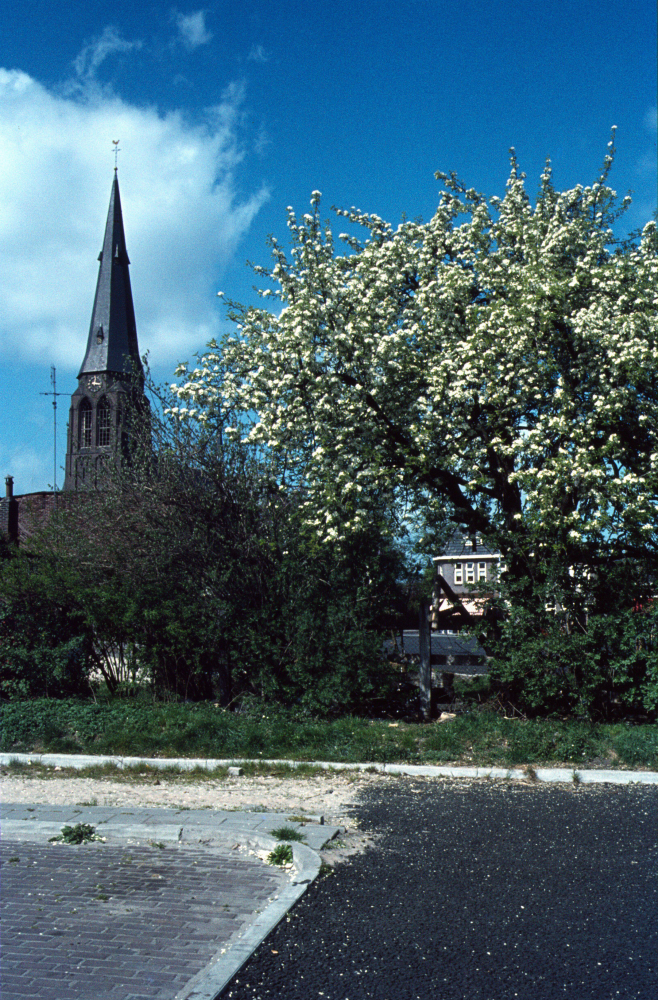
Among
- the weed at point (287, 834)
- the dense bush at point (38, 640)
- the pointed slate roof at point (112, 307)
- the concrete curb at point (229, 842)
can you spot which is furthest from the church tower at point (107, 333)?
the weed at point (287, 834)

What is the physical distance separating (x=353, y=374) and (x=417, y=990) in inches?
355

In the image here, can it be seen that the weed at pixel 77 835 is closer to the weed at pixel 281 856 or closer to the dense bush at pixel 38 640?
the weed at pixel 281 856

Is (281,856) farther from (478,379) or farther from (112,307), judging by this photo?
(112,307)

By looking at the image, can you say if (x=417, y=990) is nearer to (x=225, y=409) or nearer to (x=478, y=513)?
(x=478, y=513)

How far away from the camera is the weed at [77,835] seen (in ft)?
22.5

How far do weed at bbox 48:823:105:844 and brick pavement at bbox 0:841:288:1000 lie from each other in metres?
0.10

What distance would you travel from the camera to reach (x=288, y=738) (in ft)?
33.6

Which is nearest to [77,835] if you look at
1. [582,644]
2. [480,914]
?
[480,914]

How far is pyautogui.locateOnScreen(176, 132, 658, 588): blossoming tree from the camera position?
36.0ft

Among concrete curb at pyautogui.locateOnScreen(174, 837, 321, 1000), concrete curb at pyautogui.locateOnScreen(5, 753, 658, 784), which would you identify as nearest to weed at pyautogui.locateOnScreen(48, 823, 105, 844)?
concrete curb at pyautogui.locateOnScreen(174, 837, 321, 1000)

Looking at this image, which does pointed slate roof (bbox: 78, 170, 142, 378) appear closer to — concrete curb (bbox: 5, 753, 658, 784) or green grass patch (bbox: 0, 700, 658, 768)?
green grass patch (bbox: 0, 700, 658, 768)

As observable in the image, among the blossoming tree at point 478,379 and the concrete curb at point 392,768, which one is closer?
the concrete curb at point 392,768

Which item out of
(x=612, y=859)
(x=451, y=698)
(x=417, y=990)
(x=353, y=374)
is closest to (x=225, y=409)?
(x=353, y=374)

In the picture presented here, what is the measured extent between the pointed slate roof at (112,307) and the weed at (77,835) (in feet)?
194
